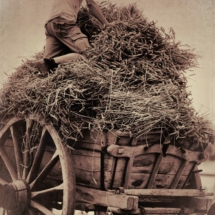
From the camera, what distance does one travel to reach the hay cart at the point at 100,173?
250 centimetres

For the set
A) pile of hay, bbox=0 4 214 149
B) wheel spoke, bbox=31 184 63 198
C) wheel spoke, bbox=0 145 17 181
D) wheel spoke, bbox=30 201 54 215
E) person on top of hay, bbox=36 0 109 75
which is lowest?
wheel spoke, bbox=30 201 54 215

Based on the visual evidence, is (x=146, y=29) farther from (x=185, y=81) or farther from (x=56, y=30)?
(x=56, y=30)

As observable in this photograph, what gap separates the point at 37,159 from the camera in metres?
2.92

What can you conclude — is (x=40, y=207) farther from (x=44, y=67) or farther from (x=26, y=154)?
(x=44, y=67)

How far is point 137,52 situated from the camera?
3.13m

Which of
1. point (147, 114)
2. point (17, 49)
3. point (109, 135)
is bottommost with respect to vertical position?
point (109, 135)

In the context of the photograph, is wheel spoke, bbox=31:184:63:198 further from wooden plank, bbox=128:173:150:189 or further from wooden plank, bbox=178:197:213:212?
wooden plank, bbox=178:197:213:212

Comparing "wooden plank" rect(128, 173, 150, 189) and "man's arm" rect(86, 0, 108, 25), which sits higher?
"man's arm" rect(86, 0, 108, 25)

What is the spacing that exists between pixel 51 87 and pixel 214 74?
4.83 feet

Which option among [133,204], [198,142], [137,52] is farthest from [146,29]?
[133,204]

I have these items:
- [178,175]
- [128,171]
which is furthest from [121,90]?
[178,175]

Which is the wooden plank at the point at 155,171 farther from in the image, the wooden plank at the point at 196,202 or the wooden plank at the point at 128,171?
the wooden plank at the point at 196,202

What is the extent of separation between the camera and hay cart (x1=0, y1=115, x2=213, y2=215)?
8.21ft

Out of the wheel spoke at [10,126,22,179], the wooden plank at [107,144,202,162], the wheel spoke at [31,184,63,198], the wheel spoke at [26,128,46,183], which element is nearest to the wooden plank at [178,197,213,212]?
the wooden plank at [107,144,202,162]
